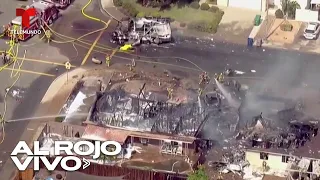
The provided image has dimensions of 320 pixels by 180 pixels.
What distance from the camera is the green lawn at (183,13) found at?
87062mm

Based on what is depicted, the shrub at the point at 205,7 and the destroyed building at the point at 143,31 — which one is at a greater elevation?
the shrub at the point at 205,7

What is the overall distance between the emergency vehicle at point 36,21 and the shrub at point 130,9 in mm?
5934

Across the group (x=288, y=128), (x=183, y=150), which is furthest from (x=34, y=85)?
(x=288, y=128)

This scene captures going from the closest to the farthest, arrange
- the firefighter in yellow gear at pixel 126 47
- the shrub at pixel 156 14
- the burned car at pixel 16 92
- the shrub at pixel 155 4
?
1. the burned car at pixel 16 92
2. the firefighter in yellow gear at pixel 126 47
3. the shrub at pixel 156 14
4. the shrub at pixel 155 4

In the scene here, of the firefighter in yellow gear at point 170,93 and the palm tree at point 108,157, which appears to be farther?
the firefighter in yellow gear at point 170,93

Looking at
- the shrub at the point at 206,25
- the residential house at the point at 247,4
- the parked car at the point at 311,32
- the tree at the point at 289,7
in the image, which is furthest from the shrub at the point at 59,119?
the tree at the point at 289,7

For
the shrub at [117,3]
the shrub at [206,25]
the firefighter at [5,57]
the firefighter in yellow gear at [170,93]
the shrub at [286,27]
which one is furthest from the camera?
the shrub at [117,3]

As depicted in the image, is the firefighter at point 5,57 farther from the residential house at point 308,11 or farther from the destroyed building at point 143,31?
the residential house at point 308,11

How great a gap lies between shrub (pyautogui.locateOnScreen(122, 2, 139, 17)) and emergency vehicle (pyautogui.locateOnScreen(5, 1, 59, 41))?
5.93 metres

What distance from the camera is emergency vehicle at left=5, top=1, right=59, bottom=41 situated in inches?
3270

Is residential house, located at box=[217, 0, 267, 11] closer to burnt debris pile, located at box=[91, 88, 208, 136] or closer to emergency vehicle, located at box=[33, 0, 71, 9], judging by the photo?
emergency vehicle, located at box=[33, 0, 71, 9]

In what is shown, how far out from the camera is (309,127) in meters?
70.4

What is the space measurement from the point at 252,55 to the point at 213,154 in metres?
15.2

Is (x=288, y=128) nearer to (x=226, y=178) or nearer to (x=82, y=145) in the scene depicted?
(x=226, y=178)
